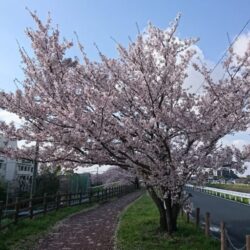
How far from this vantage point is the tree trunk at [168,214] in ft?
41.3

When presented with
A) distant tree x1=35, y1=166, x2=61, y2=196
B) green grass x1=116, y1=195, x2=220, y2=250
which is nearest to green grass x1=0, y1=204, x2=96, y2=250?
green grass x1=116, y1=195, x2=220, y2=250

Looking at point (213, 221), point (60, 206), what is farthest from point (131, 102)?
point (60, 206)

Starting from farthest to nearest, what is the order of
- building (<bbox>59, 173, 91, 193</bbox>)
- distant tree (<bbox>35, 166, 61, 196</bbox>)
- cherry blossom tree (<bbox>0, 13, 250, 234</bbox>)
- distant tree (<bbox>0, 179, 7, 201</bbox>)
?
building (<bbox>59, 173, 91, 193</bbox>), distant tree (<bbox>35, 166, 61, 196</bbox>), distant tree (<bbox>0, 179, 7, 201</bbox>), cherry blossom tree (<bbox>0, 13, 250, 234</bbox>)

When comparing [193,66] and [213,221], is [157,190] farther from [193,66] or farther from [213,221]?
[213,221]

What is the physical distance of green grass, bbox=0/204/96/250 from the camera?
36.4 ft

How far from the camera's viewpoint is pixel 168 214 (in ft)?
41.4

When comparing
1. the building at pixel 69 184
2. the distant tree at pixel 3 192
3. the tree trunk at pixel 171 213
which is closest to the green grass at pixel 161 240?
the tree trunk at pixel 171 213

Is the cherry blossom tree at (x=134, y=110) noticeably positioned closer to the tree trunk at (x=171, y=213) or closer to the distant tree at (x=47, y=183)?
the tree trunk at (x=171, y=213)

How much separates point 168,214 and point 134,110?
386 centimetres

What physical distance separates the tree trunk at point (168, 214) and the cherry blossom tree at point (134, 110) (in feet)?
2.98

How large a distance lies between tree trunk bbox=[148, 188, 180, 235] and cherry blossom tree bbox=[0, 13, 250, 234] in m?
0.91

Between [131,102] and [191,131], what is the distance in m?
1.84

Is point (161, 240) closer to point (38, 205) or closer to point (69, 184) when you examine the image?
point (38, 205)

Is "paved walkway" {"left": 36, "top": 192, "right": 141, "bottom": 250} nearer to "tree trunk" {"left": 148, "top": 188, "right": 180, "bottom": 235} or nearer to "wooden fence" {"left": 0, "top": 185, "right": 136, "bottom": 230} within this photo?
"wooden fence" {"left": 0, "top": 185, "right": 136, "bottom": 230}
